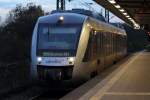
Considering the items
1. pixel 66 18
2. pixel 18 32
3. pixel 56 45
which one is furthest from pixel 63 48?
pixel 18 32

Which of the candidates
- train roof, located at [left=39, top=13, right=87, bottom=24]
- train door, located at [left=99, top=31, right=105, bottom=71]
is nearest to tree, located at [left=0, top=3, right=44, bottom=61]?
train door, located at [left=99, top=31, right=105, bottom=71]

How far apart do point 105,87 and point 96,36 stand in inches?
229

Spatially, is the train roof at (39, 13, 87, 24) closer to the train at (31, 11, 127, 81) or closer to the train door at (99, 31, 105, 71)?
the train at (31, 11, 127, 81)

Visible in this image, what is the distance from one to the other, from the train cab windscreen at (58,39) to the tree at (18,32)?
1526 cm

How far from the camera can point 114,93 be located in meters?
16.5

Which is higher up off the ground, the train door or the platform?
the train door

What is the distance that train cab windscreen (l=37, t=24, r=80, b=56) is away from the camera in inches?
823

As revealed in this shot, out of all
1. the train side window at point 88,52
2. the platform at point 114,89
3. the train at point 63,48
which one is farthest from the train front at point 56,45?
the platform at point 114,89

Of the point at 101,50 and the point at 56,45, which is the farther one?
the point at 101,50

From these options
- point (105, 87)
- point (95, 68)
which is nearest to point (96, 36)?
point (95, 68)

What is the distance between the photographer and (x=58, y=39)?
2139 cm

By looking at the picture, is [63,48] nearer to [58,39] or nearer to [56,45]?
[56,45]

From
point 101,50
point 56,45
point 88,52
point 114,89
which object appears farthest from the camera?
point 101,50

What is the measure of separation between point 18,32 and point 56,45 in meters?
24.8
